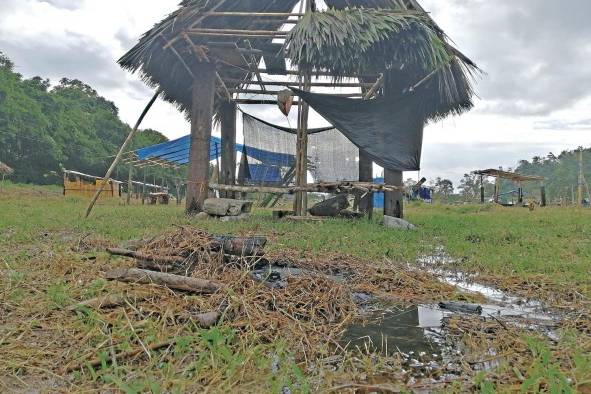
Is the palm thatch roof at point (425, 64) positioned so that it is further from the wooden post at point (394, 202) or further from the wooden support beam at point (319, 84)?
the wooden post at point (394, 202)

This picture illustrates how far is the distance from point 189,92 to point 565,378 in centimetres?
918

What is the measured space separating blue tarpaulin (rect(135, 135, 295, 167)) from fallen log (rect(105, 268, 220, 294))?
7.42 m

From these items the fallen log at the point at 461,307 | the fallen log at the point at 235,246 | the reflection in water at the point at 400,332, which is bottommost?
the reflection in water at the point at 400,332

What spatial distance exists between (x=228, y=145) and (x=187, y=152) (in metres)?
5.15

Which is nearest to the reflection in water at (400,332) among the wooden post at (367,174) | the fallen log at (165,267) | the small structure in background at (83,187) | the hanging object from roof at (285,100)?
the fallen log at (165,267)

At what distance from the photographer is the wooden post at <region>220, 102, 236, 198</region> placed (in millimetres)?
9516

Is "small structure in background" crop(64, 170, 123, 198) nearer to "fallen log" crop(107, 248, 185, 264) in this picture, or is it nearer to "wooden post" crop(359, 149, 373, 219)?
"wooden post" crop(359, 149, 373, 219)

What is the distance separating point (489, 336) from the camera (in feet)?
6.91

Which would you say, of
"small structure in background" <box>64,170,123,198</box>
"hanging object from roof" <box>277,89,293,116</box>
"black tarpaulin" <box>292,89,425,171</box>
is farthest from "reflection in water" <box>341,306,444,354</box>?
"small structure in background" <box>64,170,123,198</box>

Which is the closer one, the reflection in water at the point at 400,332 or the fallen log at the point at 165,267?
the reflection in water at the point at 400,332

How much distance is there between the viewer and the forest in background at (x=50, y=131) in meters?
22.8

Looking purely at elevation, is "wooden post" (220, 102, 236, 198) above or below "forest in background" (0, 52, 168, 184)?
below

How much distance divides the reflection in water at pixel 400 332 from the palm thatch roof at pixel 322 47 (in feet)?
16.7

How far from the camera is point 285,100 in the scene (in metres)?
7.77
